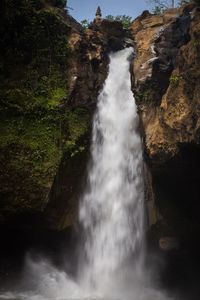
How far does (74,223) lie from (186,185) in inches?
158

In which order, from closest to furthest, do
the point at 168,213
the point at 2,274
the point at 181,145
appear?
the point at 181,145
the point at 2,274
the point at 168,213

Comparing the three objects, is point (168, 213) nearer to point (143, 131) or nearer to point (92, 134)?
point (143, 131)

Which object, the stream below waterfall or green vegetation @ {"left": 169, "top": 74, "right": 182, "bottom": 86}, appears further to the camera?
green vegetation @ {"left": 169, "top": 74, "right": 182, "bottom": 86}

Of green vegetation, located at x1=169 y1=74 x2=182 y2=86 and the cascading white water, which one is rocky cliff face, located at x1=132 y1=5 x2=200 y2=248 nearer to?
green vegetation, located at x1=169 y1=74 x2=182 y2=86

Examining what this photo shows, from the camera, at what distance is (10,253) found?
40.3 ft

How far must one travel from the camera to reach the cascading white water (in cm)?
1220

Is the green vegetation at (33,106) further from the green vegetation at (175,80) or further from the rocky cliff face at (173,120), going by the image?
the green vegetation at (175,80)

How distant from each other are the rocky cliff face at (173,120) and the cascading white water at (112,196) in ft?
2.29

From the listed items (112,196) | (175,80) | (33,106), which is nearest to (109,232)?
(112,196)

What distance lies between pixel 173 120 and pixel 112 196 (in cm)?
347

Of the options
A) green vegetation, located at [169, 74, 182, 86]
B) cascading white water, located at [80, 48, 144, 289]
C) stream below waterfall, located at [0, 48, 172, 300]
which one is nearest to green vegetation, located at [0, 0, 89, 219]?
cascading white water, located at [80, 48, 144, 289]

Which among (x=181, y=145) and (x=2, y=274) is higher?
(x=181, y=145)

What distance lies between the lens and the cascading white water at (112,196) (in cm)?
1220

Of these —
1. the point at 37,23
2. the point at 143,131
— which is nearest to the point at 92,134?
the point at 143,131
